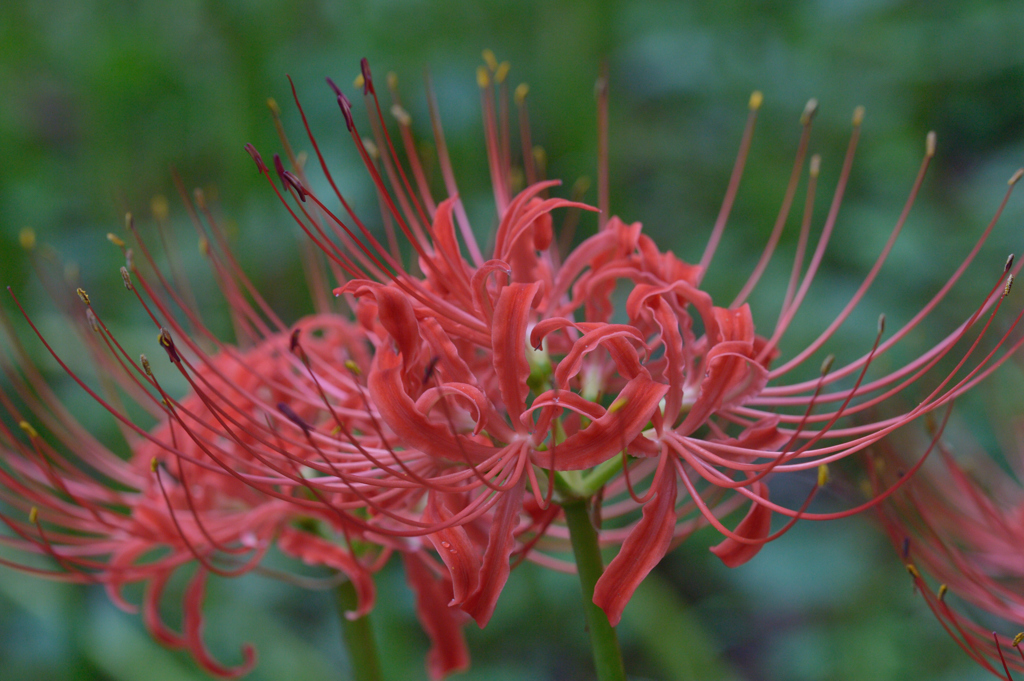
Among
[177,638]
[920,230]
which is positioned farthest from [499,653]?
[920,230]

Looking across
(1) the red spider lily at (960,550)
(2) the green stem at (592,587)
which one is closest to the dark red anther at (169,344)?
(2) the green stem at (592,587)

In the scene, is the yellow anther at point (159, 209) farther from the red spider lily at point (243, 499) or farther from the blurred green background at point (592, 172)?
the blurred green background at point (592, 172)

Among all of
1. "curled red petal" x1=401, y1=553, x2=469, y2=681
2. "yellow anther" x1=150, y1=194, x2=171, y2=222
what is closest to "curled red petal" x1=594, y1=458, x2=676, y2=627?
"curled red petal" x1=401, y1=553, x2=469, y2=681

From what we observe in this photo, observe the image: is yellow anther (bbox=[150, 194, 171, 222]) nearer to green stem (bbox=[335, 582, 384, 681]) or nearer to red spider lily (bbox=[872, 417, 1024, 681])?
green stem (bbox=[335, 582, 384, 681])

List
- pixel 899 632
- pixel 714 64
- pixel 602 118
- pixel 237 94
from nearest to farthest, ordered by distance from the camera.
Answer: pixel 602 118 → pixel 899 632 → pixel 237 94 → pixel 714 64

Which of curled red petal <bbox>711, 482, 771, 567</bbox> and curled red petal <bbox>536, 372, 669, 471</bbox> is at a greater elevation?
curled red petal <bbox>536, 372, 669, 471</bbox>

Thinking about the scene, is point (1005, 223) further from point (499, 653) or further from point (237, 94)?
point (237, 94)
